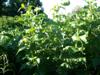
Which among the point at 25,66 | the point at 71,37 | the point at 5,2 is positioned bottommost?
the point at 5,2

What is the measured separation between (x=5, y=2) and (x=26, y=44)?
26363 mm

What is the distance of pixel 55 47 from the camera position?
4.11 m

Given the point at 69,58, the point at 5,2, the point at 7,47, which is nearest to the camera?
the point at 69,58

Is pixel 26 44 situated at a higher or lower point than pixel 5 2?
higher

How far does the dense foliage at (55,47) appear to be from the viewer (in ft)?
13.1

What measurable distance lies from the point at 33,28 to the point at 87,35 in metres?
0.67

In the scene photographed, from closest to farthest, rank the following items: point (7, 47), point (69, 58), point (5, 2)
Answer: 1. point (69, 58)
2. point (7, 47)
3. point (5, 2)

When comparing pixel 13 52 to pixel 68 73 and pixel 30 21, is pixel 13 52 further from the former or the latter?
pixel 68 73

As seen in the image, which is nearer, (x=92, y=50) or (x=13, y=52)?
(x=92, y=50)

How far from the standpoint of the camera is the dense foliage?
157 inches

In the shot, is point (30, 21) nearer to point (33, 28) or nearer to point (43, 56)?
point (33, 28)

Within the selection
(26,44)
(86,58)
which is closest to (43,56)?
(26,44)

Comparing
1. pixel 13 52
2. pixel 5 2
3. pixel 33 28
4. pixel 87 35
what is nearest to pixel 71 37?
pixel 87 35

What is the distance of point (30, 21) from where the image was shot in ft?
13.9
